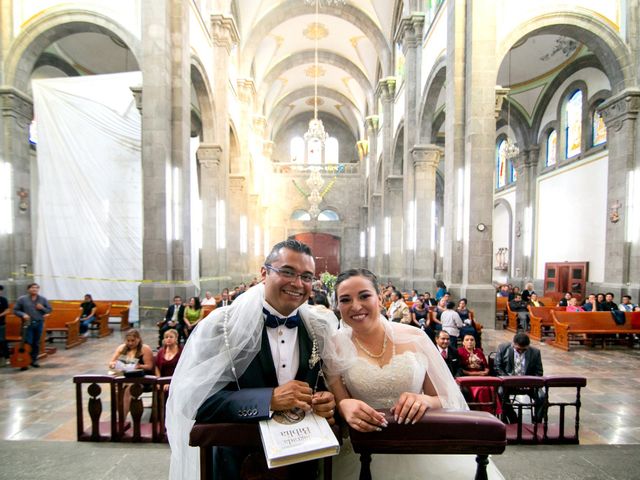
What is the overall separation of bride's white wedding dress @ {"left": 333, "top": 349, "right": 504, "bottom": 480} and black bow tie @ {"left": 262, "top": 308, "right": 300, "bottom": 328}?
420 millimetres

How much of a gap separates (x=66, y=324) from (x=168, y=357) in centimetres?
545

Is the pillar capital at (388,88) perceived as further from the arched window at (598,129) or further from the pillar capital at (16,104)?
the pillar capital at (16,104)

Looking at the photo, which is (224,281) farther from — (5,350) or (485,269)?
(485,269)

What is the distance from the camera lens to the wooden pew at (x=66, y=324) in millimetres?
8602

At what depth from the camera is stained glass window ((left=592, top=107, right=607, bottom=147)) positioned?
49.1ft

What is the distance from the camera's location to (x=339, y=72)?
29234mm

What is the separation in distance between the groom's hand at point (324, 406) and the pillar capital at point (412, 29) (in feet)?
52.7

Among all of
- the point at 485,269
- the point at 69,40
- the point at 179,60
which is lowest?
the point at 485,269

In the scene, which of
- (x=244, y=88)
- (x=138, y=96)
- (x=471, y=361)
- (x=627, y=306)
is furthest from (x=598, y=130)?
(x=138, y=96)

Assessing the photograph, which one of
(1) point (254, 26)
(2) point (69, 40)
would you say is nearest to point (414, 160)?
(1) point (254, 26)

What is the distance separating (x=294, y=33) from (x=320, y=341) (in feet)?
86.9

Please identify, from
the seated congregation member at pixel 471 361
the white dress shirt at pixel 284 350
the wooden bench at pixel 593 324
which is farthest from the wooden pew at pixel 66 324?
the wooden bench at pixel 593 324

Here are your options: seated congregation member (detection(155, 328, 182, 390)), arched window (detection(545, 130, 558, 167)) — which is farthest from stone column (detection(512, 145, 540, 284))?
seated congregation member (detection(155, 328, 182, 390))

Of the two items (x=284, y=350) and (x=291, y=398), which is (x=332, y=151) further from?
(x=291, y=398)
